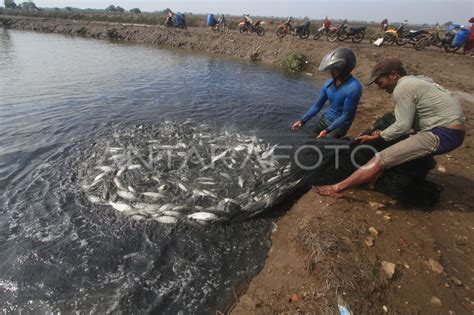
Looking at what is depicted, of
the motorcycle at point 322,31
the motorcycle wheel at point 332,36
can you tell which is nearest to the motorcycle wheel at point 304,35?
the motorcycle at point 322,31

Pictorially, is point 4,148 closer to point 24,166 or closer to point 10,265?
point 24,166

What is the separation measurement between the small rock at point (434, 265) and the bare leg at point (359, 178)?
1.52 meters

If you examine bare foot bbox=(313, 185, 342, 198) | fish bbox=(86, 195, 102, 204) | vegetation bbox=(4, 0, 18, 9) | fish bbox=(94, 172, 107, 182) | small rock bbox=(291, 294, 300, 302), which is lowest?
fish bbox=(86, 195, 102, 204)

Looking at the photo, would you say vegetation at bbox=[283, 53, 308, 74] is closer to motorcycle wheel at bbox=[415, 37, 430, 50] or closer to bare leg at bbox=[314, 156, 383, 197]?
motorcycle wheel at bbox=[415, 37, 430, 50]

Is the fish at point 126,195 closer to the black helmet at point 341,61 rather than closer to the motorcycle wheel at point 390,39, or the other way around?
the black helmet at point 341,61

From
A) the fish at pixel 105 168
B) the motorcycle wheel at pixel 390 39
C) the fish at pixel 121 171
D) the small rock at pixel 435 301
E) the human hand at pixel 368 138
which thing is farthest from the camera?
the motorcycle wheel at pixel 390 39

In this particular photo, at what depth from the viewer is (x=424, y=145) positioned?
4.45 m

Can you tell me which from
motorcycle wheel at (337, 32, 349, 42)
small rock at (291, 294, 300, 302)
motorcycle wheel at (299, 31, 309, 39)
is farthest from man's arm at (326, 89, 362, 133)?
motorcycle wheel at (299, 31, 309, 39)

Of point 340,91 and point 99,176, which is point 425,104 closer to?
point 340,91

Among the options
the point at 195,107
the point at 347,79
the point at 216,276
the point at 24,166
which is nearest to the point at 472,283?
the point at 216,276

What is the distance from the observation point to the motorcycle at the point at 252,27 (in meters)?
31.0

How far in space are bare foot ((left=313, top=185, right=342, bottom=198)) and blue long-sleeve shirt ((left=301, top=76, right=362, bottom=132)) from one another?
4.25 ft

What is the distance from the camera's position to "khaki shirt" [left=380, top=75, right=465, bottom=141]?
14.2ft

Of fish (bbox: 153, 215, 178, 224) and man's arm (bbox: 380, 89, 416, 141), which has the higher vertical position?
man's arm (bbox: 380, 89, 416, 141)
